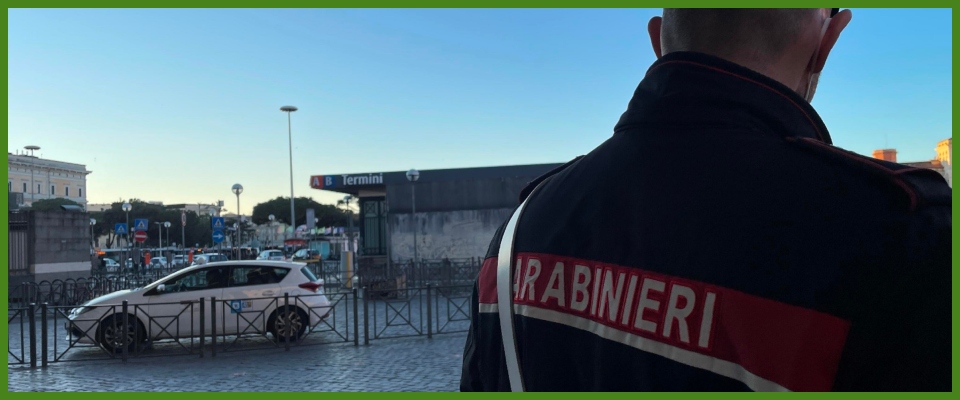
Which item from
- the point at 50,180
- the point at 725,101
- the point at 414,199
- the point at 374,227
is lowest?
the point at 725,101

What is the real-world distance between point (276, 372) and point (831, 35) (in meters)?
9.96

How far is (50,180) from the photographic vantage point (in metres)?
60.2

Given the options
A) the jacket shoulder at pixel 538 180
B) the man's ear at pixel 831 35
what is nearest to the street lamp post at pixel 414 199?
the jacket shoulder at pixel 538 180

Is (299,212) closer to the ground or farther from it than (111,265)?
farther from it

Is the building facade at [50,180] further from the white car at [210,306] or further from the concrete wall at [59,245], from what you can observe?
the white car at [210,306]

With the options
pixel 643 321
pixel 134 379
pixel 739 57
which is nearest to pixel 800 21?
pixel 739 57

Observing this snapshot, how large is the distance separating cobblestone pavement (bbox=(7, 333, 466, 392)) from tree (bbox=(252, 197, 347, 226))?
64.3 metres

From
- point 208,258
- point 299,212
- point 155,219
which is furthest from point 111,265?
point 299,212

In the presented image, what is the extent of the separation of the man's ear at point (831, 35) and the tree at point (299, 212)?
75456 millimetres

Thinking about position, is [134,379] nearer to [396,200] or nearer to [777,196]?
[777,196]

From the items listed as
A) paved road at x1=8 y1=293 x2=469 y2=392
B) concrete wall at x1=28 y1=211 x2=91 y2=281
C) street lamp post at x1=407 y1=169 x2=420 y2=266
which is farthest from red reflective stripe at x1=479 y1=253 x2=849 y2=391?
concrete wall at x1=28 y1=211 x2=91 y2=281

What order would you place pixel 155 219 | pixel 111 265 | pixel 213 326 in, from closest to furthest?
pixel 213 326, pixel 111 265, pixel 155 219

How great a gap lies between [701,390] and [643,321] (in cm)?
14

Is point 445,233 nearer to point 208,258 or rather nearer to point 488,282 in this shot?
point 208,258
